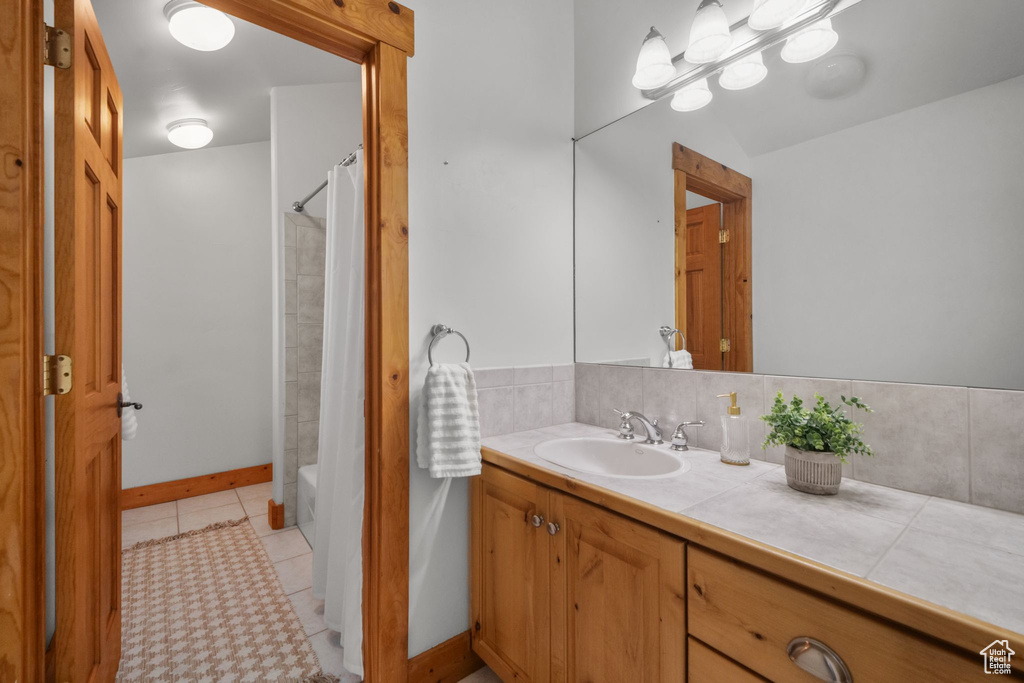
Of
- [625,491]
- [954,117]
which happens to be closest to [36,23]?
[625,491]

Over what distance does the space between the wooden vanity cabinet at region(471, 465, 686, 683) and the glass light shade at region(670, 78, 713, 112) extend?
134 cm

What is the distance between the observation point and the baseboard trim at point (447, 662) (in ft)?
4.76

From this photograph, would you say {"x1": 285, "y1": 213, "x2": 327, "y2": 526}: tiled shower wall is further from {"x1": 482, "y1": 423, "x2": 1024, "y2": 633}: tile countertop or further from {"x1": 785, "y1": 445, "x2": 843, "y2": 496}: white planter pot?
{"x1": 785, "y1": 445, "x2": 843, "y2": 496}: white planter pot

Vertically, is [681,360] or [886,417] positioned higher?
[681,360]

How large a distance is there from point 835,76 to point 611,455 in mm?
1263

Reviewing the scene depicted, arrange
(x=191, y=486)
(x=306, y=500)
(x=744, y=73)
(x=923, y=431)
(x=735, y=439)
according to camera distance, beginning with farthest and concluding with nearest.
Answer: (x=191, y=486) → (x=306, y=500) → (x=744, y=73) → (x=735, y=439) → (x=923, y=431)

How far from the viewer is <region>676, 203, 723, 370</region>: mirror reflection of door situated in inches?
59.0

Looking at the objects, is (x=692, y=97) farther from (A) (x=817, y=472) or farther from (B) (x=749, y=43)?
(A) (x=817, y=472)

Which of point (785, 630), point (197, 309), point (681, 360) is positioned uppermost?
point (197, 309)

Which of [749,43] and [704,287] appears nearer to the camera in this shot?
[749,43]

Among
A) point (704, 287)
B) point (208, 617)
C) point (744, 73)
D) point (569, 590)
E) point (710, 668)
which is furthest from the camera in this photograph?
point (208, 617)

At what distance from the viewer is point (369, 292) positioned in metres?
1.41

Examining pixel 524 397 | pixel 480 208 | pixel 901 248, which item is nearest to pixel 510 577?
pixel 524 397

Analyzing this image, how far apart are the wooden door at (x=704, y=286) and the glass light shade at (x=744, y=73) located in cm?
37
